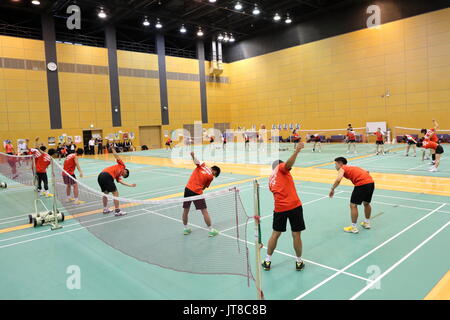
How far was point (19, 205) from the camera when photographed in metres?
11.9

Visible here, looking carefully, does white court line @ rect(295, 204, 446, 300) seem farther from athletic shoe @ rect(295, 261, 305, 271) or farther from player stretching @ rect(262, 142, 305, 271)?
player stretching @ rect(262, 142, 305, 271)

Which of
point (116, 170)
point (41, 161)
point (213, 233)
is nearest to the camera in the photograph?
point (213, 233)

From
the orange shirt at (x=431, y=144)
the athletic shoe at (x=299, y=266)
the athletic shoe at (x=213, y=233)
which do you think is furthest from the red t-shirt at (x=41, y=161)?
the orange shirt at (x=431, y=144)

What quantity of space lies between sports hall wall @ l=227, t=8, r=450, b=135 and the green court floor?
25249mm

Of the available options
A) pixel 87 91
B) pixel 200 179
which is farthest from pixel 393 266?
pixel 87 91

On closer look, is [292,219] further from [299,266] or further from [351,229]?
[351,229]

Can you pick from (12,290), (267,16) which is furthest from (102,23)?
(12,290)

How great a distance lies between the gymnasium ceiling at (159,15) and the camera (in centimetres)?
3147

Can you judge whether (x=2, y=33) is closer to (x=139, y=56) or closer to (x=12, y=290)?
(x=139, y=56)

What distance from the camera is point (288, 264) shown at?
19.6ft

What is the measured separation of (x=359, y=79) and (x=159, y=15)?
22.5 m

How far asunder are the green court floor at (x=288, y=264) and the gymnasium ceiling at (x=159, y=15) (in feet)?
94.6

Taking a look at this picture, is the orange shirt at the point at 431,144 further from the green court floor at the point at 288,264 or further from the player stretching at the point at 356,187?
the player stretching at the point at 356,187
